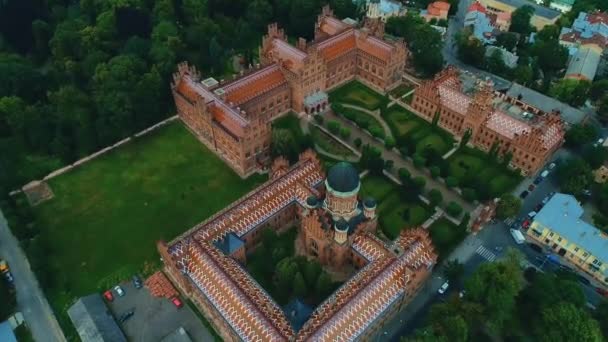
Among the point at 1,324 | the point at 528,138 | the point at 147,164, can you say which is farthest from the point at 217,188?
the point at 528,138

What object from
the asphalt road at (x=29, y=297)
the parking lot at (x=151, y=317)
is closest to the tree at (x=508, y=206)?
the parking lot at (x=151, y=317)

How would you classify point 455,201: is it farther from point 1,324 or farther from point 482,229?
point 1,324

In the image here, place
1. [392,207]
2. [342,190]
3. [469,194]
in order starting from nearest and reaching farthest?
[342,190]
[469,194]
[392,207]

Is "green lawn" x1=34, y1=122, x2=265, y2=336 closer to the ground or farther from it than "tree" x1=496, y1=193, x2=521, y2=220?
closer to the ground

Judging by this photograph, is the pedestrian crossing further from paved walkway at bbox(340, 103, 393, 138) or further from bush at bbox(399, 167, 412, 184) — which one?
paved walkway at bbox(340, 103, 393, 138)

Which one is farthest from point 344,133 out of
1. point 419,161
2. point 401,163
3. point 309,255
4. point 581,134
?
point 581,134

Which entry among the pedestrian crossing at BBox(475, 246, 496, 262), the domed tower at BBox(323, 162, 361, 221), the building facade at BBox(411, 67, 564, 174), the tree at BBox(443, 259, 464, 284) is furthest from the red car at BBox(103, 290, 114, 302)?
the building facade at BBox(411, 67, 564, 174)

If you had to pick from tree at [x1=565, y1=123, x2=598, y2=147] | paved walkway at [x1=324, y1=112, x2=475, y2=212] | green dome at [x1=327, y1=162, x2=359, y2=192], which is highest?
green dome at [x1=327, y1=162, x2=359, y2=192]

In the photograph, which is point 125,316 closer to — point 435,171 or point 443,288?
point 443,288
